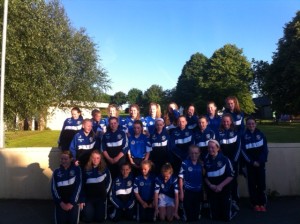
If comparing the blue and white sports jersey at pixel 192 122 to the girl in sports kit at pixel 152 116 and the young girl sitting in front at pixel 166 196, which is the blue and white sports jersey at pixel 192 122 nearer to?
the girl in sports kit at pixel 152 116

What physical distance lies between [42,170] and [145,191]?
2.88m

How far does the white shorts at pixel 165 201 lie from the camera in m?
6.45

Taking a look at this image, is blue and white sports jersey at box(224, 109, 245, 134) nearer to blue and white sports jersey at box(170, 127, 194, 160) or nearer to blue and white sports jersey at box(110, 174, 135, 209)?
blue and white sports jersey at box(170, 127, 194, 160)

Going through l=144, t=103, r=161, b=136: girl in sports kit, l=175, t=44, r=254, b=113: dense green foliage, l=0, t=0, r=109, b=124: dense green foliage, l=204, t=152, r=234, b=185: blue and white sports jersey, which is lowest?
l=204, t=152, r=234, b=185: blue and white sports jersey

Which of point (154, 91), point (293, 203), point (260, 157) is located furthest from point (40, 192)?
point (154, 91)

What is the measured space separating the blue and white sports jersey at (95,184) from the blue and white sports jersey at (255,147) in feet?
9.20

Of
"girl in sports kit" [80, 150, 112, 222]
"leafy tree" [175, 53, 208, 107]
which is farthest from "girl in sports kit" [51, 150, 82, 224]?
"leafy tree" [175, 53, 208, 107]

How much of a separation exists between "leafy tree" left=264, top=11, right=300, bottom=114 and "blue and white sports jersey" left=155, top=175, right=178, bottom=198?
28300 mm

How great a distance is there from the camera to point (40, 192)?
815 centimetres

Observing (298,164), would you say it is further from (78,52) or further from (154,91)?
(154,91)

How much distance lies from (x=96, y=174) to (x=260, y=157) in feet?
10.6

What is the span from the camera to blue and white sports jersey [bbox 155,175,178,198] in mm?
6520

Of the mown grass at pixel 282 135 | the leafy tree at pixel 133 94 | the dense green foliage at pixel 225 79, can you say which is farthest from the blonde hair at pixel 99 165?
the leafy tree at pixel 133 94

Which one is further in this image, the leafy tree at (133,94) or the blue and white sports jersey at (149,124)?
the leafy tree at (133,94)
